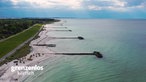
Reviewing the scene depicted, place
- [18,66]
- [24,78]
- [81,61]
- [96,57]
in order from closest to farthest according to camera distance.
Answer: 1. [24,78]
2. [18,66]
3. [81,61]
4. [96,57]

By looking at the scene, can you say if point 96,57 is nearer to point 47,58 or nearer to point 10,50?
point 47,58

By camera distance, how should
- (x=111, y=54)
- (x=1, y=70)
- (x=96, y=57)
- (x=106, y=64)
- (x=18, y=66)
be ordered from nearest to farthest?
1. (x=1, y=70)
2. (x=18, y=66)
3. (x=106, y=64)
4. (x=96, y=57)
5. (x=111, y=54)

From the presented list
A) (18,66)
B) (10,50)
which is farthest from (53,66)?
(10,50)

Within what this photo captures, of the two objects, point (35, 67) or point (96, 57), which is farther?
point (96, 57)

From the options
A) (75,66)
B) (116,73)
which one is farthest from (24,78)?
(116,73)

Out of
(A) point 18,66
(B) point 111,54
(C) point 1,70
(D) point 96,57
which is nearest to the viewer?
(C) point 1,70

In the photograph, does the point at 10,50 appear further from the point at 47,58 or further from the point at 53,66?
the point at 53,66

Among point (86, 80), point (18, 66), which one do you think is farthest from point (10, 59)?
point (86, 80)

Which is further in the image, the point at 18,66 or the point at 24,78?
the point at 18,66

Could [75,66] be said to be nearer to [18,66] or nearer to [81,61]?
[81,61]

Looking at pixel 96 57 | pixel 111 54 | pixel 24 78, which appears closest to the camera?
pixel 24 78
